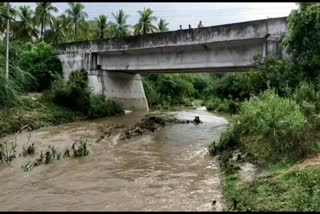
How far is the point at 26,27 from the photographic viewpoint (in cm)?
3606

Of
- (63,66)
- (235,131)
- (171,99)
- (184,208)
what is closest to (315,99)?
(235,131)

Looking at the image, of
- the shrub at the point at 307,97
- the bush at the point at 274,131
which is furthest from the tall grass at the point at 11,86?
the shrub at the point at 307,97

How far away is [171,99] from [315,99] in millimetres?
26320

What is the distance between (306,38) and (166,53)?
9.33 meters

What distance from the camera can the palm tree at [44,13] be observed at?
3754cm

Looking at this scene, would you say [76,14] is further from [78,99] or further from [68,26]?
[78,99]

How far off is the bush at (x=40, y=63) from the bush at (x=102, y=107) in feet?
11.6

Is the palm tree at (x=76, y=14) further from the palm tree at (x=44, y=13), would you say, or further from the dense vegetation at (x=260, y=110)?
the dense vegetation at (x=260, y=110)

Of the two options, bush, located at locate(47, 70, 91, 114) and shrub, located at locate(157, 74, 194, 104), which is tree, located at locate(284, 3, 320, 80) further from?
shrub, located at locate(157, 74, 194, 104)

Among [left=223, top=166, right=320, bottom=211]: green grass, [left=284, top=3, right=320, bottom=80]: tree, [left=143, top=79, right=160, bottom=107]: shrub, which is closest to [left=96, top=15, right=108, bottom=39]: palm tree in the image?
[left=143, top=79, right=160, bottom=107]: shrub

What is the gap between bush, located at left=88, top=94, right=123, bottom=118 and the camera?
2148cm

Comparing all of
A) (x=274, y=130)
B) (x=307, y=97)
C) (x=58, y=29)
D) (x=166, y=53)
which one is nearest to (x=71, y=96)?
(x=166, y=53)

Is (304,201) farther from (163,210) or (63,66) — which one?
(63,66)

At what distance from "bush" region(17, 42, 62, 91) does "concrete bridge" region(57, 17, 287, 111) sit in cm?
65
